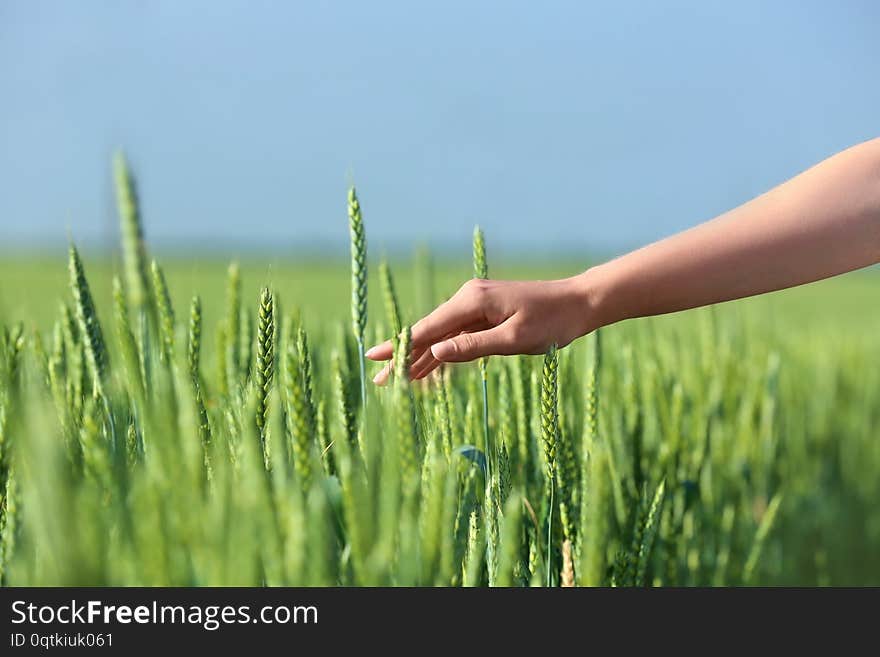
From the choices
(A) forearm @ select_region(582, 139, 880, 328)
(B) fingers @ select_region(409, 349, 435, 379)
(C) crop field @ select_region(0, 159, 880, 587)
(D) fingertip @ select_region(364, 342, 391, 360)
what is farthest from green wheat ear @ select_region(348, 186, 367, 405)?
(A) forearm @ select_region(582, 139, 880, 328)

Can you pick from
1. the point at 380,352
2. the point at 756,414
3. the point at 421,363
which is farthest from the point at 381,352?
the point at 756,414

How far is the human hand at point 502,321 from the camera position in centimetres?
86

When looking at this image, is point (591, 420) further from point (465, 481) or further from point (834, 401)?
Result: point (834, 401)

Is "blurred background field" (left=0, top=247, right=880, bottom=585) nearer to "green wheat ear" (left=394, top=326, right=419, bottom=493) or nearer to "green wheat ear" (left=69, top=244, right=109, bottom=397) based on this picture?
"green wheat ear" (left=69, top=244, right=109, bottom=397)

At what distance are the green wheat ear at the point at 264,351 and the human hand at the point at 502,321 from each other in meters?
0.21

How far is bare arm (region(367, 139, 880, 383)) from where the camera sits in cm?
93

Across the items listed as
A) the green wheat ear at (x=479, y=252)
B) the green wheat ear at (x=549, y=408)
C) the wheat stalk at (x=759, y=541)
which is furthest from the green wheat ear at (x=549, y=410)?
the wheat stalk at (x=759, y=541)

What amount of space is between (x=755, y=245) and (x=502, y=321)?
301 millimetres

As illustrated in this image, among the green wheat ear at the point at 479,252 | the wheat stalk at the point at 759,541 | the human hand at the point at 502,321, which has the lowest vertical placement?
the wheat stalk at the point at 759,541

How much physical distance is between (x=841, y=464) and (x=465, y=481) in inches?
57.1

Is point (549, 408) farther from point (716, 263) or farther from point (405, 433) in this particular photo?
point (716, 263)

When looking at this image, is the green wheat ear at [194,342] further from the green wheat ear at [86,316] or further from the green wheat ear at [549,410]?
the green wheat ear at [549,410]
